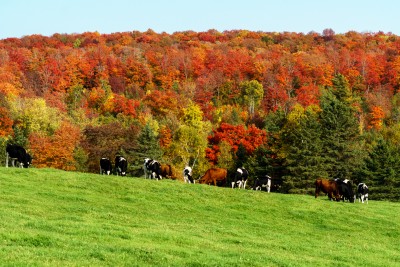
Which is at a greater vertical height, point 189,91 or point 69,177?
point 189,91

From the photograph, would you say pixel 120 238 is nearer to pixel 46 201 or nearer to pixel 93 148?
pixel 46 201

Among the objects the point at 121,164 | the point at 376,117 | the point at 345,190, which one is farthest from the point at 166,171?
the point at 376,117

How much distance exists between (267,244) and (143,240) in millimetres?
5605

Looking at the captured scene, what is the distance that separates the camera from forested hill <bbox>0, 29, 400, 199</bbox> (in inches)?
3046

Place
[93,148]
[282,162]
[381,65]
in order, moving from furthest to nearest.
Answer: [381,65] → [93,148] → [282,162]

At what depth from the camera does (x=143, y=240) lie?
19812 mm

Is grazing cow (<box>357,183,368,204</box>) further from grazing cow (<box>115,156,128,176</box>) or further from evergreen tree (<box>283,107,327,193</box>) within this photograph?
evergreen tree (<box>283,107,327,193</box>)

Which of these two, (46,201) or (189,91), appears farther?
(189,91)

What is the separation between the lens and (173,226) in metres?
24.8

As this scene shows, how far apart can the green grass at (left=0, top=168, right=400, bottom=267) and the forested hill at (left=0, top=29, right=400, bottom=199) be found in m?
36.5

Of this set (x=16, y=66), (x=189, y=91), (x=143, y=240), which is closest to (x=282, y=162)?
(x=143, y=240)

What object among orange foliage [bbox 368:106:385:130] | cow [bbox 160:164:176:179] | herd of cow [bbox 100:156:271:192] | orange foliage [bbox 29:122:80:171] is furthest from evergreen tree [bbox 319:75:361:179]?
orange foliage [bbox 368:106:385:130]

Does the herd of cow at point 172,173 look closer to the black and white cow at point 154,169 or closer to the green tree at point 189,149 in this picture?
the black and white cow at point 154,169

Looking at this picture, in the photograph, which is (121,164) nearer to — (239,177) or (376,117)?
(239,177)
